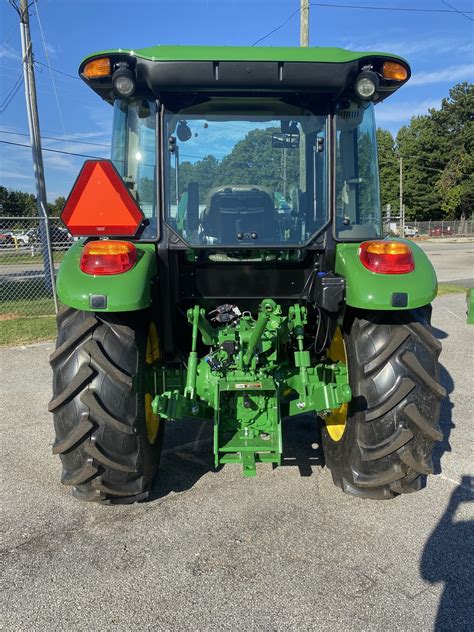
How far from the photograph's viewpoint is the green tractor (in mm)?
2609

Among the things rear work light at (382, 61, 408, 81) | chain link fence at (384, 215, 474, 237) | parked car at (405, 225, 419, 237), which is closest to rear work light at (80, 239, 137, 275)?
rear work light at (382, 61, 408, 81)

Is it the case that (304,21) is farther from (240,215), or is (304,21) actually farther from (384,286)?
(384,286)

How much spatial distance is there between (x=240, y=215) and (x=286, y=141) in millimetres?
545

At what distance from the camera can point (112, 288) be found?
2.54 meters

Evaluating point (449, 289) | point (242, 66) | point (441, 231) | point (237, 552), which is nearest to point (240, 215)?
point (242, 66)

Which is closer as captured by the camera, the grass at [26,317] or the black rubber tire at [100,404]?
the black rubber tire at [100,404]

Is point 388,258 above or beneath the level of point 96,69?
beneath

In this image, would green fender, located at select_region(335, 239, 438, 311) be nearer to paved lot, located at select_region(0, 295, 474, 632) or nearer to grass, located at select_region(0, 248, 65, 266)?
paved lot, located at select_region(0, 295, 474, 632)

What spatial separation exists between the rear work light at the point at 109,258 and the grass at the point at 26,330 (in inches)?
209

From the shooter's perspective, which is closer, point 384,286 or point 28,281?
point 384,286

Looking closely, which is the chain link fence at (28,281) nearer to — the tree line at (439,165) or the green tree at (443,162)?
the tree line at (439,165)

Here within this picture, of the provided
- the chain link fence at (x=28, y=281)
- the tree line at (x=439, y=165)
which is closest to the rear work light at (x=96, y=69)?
the chain link fence at (x=28, y=281)

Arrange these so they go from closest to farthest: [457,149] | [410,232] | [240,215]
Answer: [240,215] → [410,232] → [457,149]

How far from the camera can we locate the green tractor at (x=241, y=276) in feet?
8.56
